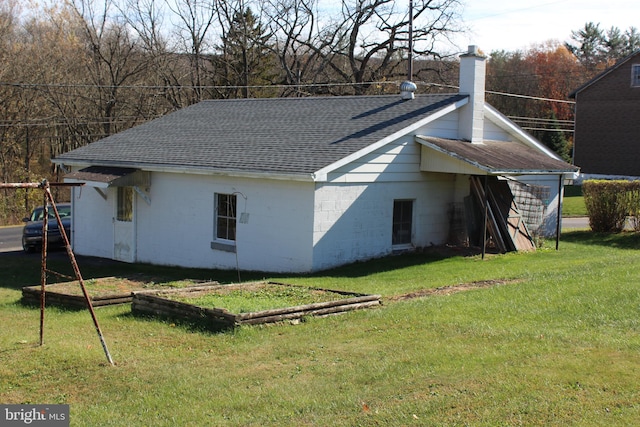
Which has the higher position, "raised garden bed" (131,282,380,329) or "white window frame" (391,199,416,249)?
"white window frame" (391,199,416,249)

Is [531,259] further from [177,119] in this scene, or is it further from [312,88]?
[312,88]

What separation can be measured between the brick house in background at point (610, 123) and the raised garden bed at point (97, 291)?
132ft

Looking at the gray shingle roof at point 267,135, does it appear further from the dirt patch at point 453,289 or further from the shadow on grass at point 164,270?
Answer: the dirt patch at point 453,289

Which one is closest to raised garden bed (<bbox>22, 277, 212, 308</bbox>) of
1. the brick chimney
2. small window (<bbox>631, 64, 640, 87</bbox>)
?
the brick chimney

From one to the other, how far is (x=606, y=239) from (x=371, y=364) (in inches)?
665

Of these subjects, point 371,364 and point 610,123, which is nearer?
point 371,364

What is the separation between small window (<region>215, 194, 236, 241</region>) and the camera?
19.5m

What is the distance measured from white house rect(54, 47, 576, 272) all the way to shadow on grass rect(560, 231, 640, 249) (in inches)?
95.3

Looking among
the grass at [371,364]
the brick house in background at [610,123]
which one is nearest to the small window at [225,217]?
the grass at [371,364]

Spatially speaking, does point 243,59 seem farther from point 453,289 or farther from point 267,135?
point 453,289

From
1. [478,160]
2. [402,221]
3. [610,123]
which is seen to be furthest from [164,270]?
[610,123]

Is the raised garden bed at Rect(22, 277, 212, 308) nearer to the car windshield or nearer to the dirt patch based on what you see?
the dirt patch

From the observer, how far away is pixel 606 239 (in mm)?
23438

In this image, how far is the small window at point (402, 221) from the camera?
65.5 ft
